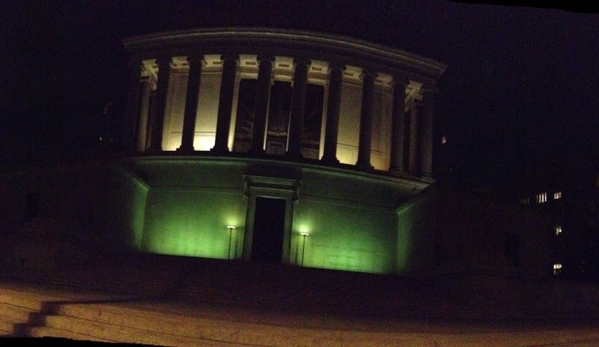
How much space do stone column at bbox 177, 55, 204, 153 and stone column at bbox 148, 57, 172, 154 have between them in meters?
1.38

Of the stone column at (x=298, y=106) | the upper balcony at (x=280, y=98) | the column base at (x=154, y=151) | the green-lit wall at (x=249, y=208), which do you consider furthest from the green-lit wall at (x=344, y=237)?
the column base at (x=154, y=151)

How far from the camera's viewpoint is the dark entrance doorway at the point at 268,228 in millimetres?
32062

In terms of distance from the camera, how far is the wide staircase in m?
9.95

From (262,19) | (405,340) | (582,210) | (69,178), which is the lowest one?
(405,340)

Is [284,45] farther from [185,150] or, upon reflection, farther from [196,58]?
[185,150]

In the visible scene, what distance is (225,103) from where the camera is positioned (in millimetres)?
34219

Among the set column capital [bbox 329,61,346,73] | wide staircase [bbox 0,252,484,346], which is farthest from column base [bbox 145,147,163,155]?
column capital [bbox 329,61,346,73]

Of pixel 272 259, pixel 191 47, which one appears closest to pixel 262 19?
pixel 191 47

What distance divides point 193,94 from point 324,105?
7.76 m

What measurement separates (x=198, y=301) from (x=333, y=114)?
729 inches

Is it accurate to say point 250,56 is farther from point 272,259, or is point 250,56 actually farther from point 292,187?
point 272,259

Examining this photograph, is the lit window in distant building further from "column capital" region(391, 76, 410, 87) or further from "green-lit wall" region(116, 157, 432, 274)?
"column capital" region(391, 76, 410, 87)

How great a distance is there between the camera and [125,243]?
3117 centimetres

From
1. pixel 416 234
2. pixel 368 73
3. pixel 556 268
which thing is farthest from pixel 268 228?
pixel 556 268
